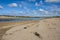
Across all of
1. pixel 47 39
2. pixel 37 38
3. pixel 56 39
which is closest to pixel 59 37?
pixel 56 39

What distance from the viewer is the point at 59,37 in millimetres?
7223

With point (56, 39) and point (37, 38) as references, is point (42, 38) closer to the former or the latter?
point (37, 38)

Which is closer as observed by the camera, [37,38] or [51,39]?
[51,39]

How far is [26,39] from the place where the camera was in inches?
293

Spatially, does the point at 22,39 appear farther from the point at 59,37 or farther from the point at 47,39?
the point at 59,37

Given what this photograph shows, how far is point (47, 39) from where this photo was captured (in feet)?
22.7

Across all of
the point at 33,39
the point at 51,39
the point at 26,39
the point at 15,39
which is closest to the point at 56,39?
the point at 51,39

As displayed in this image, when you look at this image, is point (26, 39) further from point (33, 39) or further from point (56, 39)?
point (56, 39)

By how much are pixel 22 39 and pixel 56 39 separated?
2195mm

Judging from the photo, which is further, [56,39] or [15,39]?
[15,39]

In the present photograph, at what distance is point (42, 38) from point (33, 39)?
57 centimetres

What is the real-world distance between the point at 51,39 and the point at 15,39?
2.46m

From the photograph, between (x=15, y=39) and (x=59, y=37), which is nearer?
(x=59, y=37)

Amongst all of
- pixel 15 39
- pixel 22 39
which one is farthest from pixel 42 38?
pixel 15 39
